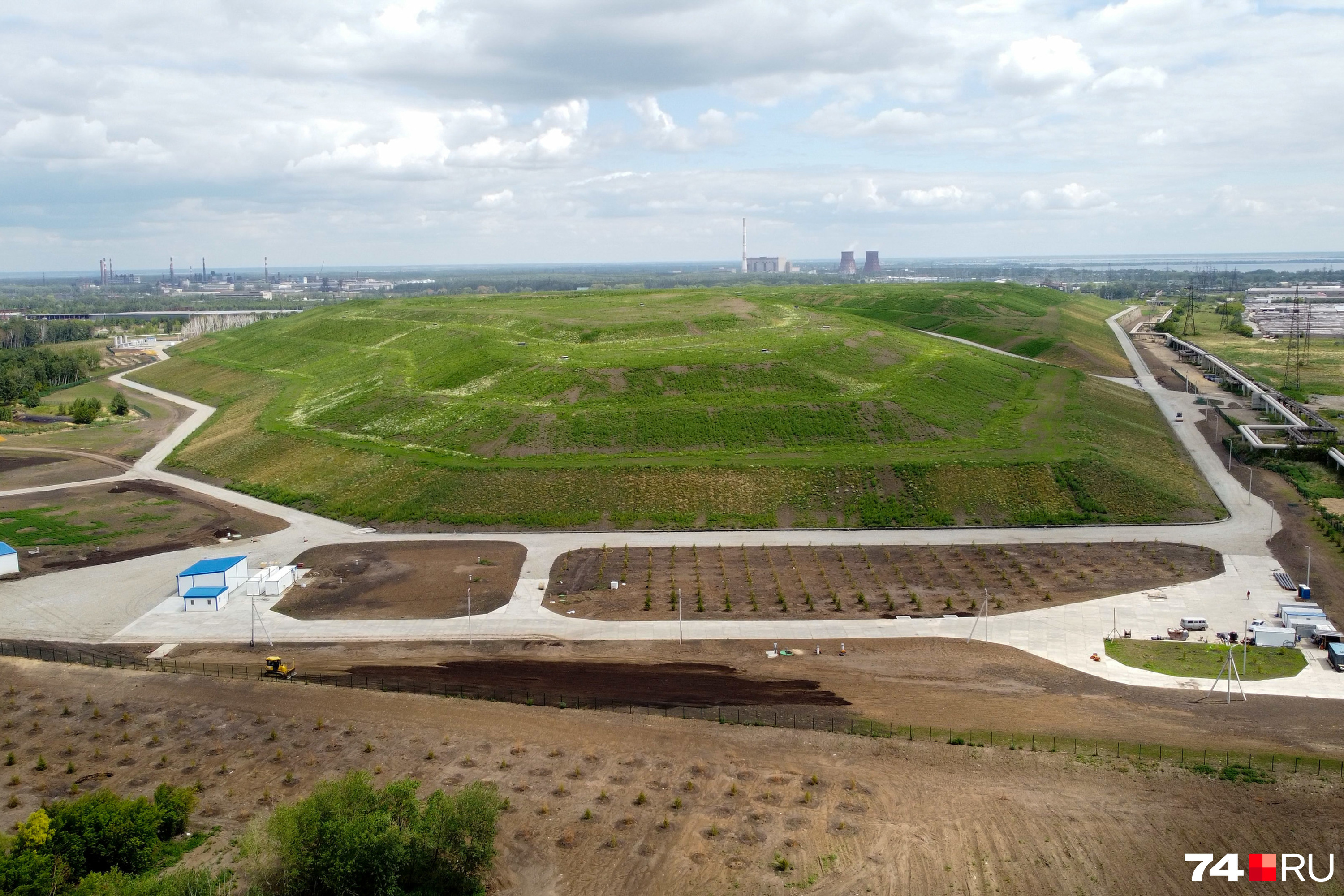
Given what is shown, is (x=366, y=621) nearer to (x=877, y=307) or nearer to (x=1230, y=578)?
(x=1230, y=578)

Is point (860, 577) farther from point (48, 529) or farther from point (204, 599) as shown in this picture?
point (48, 529)

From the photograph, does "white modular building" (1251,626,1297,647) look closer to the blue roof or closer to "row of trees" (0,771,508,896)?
"row of trees" (0,771,508,896)

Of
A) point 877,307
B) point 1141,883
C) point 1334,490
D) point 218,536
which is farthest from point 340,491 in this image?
point 877,307

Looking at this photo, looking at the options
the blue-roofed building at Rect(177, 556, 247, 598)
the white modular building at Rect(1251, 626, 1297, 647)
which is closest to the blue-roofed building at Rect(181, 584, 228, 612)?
the blue-roofed building at Rect(177, 556, 247, 598)

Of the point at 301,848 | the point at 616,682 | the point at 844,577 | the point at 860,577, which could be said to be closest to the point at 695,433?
the point at 844,577

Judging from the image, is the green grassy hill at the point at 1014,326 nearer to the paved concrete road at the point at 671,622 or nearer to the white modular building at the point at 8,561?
the paved concrete road at the point at 671,622

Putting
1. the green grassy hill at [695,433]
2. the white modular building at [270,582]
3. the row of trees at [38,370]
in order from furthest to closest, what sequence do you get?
1. the row of trees at [38,370]
2. the green grassy hill at [695,433]
3. the white modular building at [270,582]

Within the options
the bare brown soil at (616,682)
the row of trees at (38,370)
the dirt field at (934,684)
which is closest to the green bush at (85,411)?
the row of trees at (38,370)
